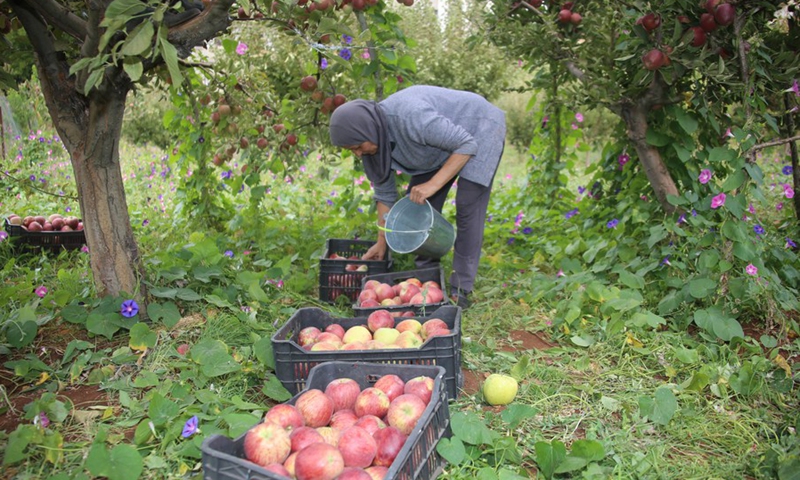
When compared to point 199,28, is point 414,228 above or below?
below

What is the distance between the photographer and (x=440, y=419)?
1756 millimetres

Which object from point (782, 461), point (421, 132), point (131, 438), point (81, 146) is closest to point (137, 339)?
point (131, 438)

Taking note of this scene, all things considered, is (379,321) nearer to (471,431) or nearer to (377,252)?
(471,431)

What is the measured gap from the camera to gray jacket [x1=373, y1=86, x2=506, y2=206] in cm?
289

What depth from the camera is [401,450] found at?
Result: 1433mm

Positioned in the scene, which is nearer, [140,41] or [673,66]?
[140,41]

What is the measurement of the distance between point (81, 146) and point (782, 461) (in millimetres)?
2768

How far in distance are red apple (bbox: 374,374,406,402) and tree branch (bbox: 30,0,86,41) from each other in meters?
1.82

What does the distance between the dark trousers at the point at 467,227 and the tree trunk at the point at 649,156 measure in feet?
3.28

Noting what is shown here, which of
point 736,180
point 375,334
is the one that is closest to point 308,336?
point 375,334

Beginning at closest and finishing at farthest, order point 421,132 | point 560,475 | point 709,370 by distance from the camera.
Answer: point 560,475, point 709,370, point 421,132

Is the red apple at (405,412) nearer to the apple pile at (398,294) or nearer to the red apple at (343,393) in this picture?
the red apple at (343,393)

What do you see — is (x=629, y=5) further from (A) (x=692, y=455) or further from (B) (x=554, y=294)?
(A) (x=692, y=455)

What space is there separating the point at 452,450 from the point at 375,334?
690mm
